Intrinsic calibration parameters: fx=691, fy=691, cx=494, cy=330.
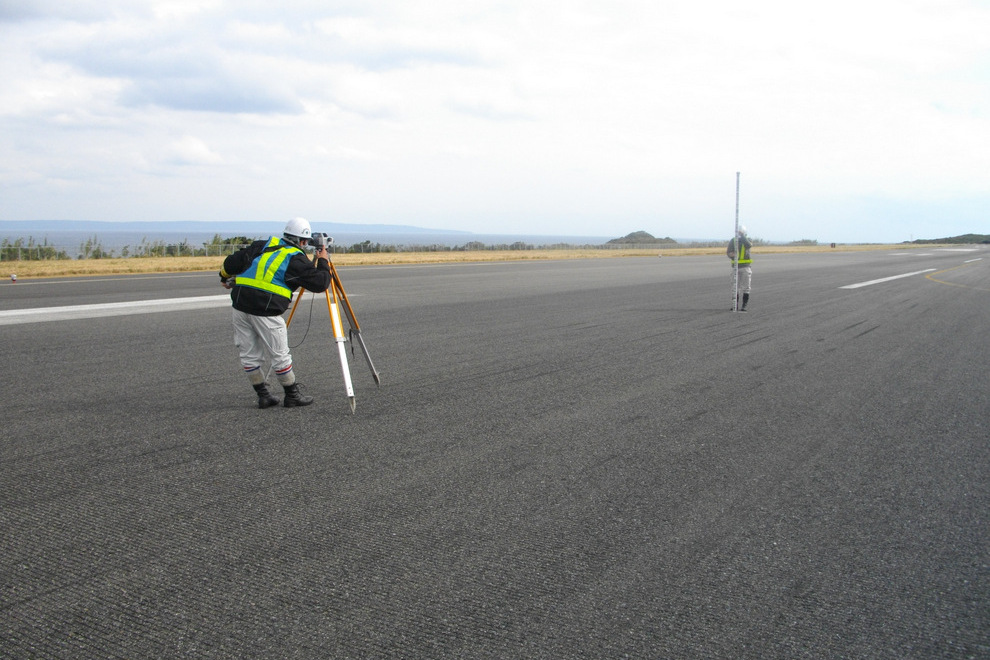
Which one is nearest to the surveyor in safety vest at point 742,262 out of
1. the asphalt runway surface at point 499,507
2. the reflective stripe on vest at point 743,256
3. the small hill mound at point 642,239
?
the reflective stripe on vest at point 743,256

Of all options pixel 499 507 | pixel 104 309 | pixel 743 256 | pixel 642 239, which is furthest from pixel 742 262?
pixel 642 239

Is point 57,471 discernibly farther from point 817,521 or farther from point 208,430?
point 817,521

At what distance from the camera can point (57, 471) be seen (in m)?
4.42

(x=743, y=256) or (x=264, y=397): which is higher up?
(x=743, y=256)

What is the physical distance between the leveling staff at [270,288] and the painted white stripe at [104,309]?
24.9 ft

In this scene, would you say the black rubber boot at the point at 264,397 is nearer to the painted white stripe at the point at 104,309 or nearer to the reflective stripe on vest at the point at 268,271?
the reflective stripe on vest at the point at 268,271

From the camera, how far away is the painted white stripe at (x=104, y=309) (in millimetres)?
11898

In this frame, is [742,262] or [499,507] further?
[742,262]

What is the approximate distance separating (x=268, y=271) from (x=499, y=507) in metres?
3.13

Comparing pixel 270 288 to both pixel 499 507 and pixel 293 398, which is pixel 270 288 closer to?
pixel 293 398

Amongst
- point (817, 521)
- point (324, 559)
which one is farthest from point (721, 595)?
point (324, 559)

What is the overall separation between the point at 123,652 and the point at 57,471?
7.73 ft

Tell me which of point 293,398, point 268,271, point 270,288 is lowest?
point 293,398

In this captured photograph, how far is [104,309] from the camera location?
43.5 ft
